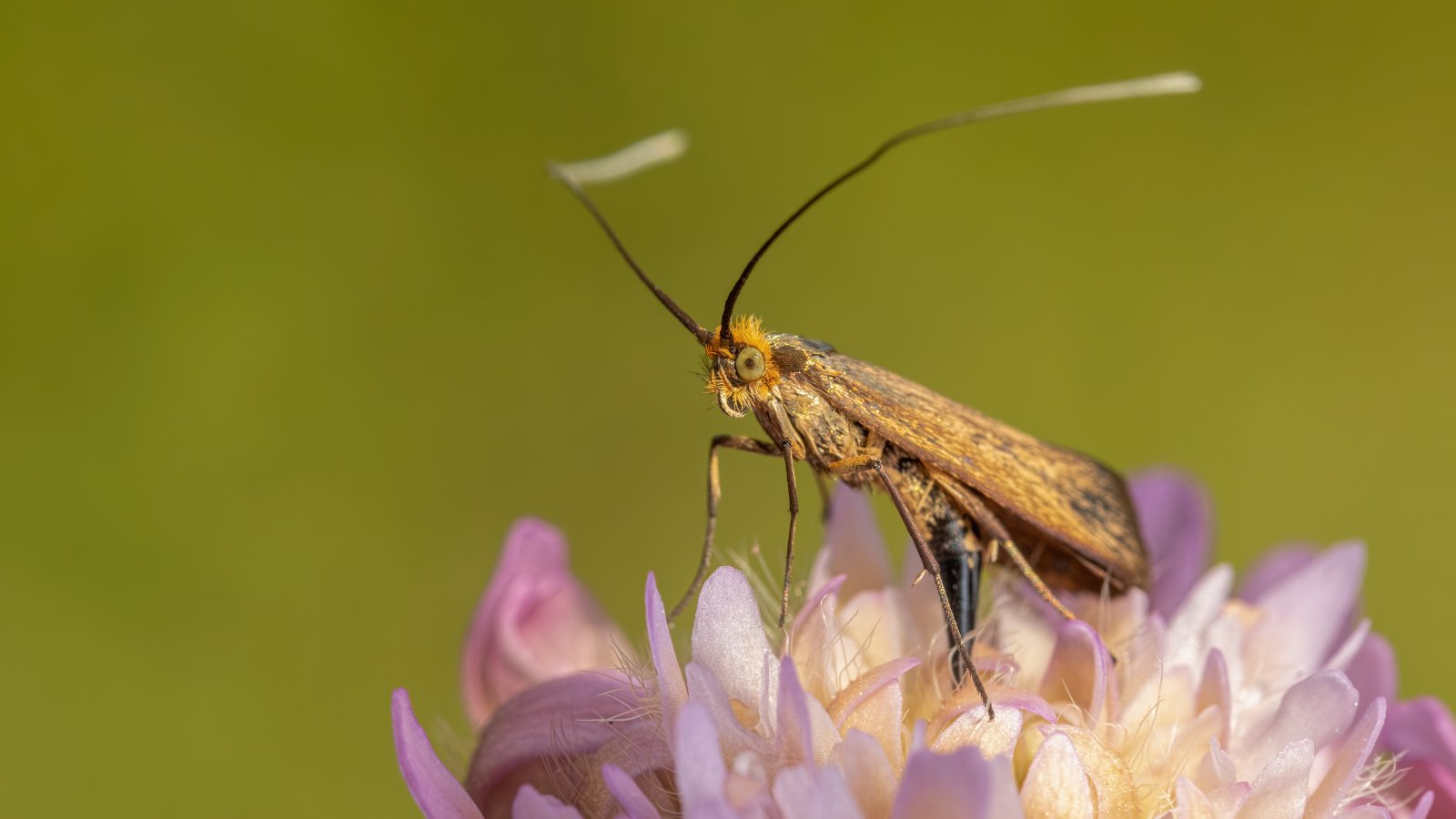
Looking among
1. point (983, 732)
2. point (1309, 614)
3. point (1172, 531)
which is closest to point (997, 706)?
point (983, 732)

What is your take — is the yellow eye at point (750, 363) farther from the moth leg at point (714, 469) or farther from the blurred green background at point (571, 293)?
the blurred green background at point (571, 293)

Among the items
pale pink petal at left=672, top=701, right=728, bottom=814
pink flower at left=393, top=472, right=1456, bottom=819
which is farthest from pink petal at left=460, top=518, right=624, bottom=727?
pale pink petal at left=672, top=701, right=728, bottom=814

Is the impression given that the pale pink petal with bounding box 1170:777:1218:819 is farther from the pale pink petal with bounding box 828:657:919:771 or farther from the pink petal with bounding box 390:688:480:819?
the pink petal with bounding box 390:688:480:819

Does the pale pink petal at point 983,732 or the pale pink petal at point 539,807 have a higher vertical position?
the pale pink petal at point 539,807

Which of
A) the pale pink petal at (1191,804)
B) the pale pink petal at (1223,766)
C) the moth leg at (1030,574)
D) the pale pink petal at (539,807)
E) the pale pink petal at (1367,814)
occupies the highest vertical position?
the moth leg at (1030,574)

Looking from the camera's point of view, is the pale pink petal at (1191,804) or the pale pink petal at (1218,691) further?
the pale pink petal at (1218,691)

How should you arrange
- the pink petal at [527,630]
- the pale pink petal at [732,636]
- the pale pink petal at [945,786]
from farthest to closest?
the pink petal at [527,630] < the pale pink petal at [732,636] < the pale pink petal at [945,786]

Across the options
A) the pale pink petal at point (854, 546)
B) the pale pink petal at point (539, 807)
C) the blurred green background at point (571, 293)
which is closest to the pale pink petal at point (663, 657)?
the pale pink petal at point (539, 807)
